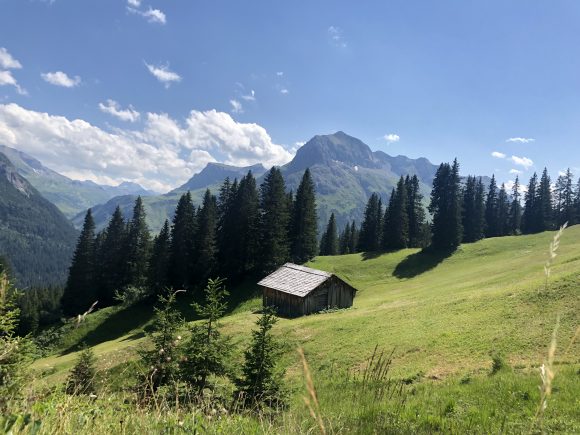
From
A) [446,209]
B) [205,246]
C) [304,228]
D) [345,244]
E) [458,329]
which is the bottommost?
[458,329]

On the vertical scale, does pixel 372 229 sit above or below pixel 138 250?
above

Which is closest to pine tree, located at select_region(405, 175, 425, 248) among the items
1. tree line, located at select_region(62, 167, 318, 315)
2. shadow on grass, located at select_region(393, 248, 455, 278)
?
shadow on grass, located at select_region(393, 248, 455, 278)

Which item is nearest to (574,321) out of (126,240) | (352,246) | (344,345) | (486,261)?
(344,345)

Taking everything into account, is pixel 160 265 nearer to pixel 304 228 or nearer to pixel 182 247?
pixel 182 247

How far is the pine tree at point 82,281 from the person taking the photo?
68312 millimetres

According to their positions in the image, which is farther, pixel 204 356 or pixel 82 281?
pixel 82 281

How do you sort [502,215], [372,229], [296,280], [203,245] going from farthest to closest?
1. [502,215]
2. [372,229]
3. [203,245]
4. [296,280]

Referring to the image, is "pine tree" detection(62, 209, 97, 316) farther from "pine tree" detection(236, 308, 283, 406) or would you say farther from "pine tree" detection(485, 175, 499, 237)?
"pine tree" detection(485, 175, 499, 237)

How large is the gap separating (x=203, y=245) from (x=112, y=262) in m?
18.4

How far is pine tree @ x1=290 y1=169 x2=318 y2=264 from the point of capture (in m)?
67.2

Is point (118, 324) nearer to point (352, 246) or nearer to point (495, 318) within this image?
point (495, 318)

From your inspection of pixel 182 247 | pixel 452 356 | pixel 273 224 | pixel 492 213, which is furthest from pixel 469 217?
pixel 452 356

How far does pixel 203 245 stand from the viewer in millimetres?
61625

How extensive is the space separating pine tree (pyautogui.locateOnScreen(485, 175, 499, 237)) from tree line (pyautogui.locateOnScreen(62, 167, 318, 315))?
160ft
